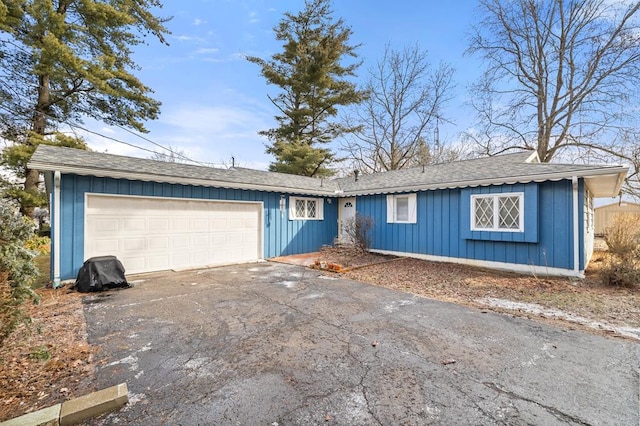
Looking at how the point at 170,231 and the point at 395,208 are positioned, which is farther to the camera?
the point at 395,208

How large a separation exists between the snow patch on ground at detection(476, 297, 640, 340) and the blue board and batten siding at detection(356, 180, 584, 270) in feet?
9.61

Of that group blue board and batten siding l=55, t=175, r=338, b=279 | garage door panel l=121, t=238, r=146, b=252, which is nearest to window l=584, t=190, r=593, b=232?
blue board and batten siding l=55, t=175, r=338, b=279

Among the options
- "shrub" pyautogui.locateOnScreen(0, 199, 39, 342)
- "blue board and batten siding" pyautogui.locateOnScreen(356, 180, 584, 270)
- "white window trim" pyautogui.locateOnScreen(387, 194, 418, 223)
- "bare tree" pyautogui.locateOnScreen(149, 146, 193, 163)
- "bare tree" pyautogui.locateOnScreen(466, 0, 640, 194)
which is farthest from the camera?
"bare tree" pyautogui.locateOnScreen(149, 146, 193, 163)

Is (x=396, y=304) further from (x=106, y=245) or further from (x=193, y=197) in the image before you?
(x=106, y=245)

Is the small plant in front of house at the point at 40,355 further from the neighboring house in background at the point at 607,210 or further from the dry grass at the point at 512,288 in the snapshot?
the neighboring house in background at the point at 607,210

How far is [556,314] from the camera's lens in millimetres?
4320

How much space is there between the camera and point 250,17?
477 inches

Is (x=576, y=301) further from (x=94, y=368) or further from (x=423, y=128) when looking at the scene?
(x=423, y=128)

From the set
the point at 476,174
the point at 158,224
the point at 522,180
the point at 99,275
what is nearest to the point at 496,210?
the point at 522,180

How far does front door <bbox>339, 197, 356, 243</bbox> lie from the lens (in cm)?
1123

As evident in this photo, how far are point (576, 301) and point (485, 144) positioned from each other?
1543cm

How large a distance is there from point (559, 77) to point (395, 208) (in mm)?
13599

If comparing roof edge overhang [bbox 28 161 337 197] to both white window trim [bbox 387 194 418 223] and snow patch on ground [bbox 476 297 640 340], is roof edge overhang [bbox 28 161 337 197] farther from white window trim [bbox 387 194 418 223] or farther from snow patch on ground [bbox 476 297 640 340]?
snow patch on ground [bbox 476 297 640 340]

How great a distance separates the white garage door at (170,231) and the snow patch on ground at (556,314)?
6784 millimetres
